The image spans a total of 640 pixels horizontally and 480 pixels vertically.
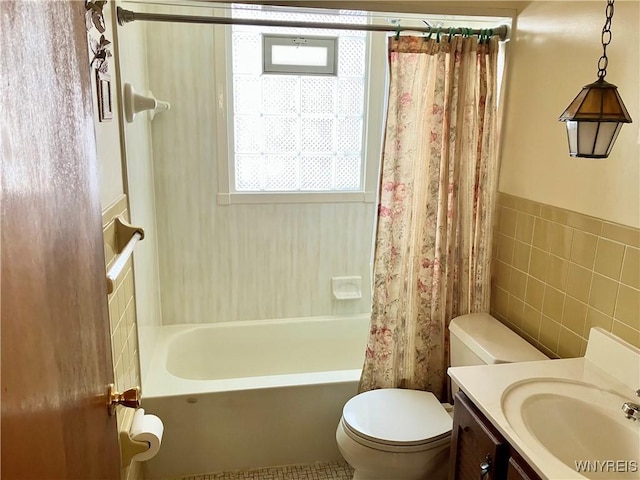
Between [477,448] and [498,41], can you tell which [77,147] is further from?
[498,41]

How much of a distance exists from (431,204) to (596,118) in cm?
85

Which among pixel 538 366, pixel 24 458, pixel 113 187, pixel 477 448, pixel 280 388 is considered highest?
pixel 113 187

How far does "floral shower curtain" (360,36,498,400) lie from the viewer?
2.00 m

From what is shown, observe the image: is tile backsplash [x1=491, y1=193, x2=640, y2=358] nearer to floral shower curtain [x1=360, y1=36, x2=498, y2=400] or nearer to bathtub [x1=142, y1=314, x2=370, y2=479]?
floral shower curtain [x1=360, y1=36, x2=498, y2=400]

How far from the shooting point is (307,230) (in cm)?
295

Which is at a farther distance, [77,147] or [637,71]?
[637,71]

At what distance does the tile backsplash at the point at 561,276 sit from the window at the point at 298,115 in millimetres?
1053

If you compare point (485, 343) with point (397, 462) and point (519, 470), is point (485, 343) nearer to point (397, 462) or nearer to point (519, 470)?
point (397, 462)

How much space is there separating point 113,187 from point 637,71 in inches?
66.1

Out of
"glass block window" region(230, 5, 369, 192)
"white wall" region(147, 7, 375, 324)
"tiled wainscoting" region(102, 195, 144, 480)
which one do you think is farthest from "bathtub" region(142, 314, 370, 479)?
"glass block window" region(230, 5, 369, 192)

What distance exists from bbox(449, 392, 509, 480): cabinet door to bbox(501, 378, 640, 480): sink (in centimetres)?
9

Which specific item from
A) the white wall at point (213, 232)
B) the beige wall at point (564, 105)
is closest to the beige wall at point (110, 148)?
the white wall at point (213, 232)

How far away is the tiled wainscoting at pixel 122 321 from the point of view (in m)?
1.59

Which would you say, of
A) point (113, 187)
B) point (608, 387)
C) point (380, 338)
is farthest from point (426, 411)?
point (113, 187)
